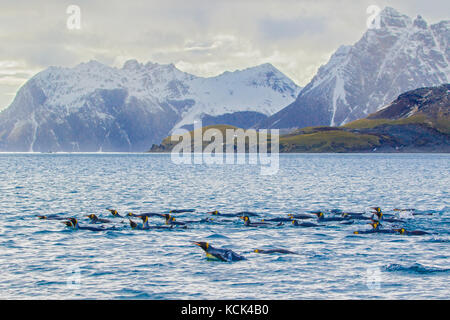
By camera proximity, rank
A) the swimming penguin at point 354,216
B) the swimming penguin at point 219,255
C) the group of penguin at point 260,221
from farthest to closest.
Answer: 1. the swimming penguin at point 354,216
2. the group of penguin at point 260,221
3. the swimming penguin at point 219,255

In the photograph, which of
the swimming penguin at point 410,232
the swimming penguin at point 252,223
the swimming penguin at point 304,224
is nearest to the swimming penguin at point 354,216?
the swimming penguin at point 304,224

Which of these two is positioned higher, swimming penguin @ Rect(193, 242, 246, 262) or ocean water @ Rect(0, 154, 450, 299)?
swimming penguin @ Rect(193, 242, 246, 262)

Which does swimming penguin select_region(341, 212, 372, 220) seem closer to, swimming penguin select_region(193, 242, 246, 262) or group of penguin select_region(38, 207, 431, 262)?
group of penguin select_region(38, 207, 431, 262)

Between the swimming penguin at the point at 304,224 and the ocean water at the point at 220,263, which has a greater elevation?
the swimming penguin at the point at 304,224

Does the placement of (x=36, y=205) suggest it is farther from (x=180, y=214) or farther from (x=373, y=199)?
(x=373, y=199)

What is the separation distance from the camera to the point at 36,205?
74438 mm

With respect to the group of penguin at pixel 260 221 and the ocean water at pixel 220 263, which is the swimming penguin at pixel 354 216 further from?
the ocean water at pixel 220 263

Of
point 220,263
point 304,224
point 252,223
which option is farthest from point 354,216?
point 220,263

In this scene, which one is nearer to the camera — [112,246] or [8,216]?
[112,246]

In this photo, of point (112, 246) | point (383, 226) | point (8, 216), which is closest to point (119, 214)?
point (8, 216)

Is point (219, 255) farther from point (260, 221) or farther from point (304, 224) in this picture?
point (260, 221)

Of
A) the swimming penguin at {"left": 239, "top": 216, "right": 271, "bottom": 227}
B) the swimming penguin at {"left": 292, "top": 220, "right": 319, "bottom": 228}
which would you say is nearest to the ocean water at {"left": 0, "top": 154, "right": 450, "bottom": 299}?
the swimming penguin at {"left": 239, "top": 216, "right": 271, "bottom": 227}
